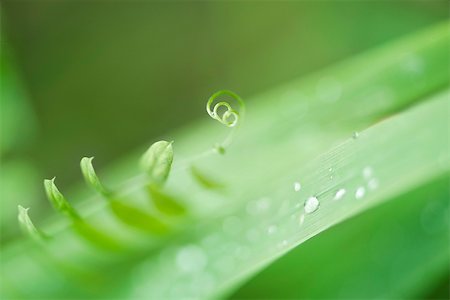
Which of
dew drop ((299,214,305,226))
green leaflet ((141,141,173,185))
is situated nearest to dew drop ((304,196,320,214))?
dew drop ((299,214,305,226))

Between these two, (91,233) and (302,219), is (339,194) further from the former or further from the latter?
(91,233)

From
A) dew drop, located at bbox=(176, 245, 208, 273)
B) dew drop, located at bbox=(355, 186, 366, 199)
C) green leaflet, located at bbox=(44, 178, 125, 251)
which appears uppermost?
green leaflet, located at bbox=(44, 178, 125, 251)

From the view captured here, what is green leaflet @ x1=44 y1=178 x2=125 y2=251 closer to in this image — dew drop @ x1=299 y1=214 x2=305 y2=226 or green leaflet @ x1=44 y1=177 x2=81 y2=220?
Result: green leaflet @ x1=44 y1=177 x2=81 y2=220

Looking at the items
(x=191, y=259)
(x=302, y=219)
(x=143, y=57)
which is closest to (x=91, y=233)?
(x=191, y=259)

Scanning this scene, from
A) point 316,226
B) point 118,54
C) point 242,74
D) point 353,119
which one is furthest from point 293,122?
point 118,54

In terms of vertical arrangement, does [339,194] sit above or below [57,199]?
below

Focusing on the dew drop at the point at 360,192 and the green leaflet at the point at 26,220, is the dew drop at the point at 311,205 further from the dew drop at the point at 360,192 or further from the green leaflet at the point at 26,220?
the green leaflet at the point at 26,220
